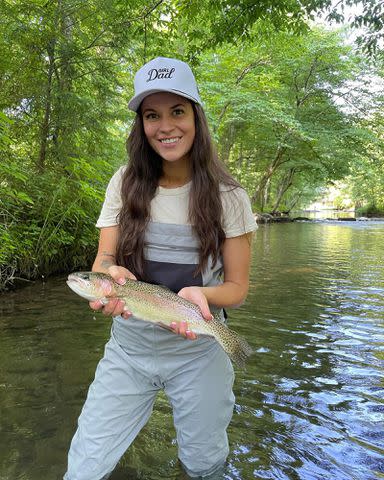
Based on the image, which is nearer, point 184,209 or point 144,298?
point 144,298

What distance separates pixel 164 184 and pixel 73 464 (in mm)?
1533

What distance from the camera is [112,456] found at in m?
2.10

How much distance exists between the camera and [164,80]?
211 centimetres

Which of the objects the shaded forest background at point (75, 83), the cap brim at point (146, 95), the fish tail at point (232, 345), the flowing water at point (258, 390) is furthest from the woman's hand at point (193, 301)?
the shaded forest background at point (75, 83)

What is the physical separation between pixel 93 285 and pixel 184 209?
0.65m

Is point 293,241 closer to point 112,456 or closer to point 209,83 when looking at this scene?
point 209,83

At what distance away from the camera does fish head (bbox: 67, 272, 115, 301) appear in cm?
193

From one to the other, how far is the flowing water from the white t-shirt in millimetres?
1832

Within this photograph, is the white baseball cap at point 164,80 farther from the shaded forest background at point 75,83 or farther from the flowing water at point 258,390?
the shaded forest background at point 75,83

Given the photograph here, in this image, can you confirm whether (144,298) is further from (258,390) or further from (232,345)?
(258,390)

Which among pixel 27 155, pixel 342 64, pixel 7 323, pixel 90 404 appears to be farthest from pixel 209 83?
pixel 90 404

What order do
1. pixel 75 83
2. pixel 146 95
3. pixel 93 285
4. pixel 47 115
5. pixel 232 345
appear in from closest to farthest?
pixel 93 285 < pixel 232 345 < pixel 146 95 < pixel 47 115 < pixel 75 83

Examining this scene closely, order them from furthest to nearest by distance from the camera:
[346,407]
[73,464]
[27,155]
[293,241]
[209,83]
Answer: [209,83] → [293,241] → [27,155] → [346,407] → [73,464]

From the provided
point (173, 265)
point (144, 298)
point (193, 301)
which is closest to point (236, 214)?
point (173, 265)
